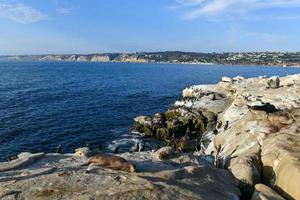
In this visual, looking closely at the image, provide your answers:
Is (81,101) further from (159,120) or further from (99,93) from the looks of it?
(159,120)

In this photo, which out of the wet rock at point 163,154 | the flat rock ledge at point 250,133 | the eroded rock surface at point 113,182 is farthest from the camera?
the wet rock at point 163,154

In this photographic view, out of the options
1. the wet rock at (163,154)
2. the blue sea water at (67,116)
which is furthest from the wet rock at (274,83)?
the wet rock at (163,154)

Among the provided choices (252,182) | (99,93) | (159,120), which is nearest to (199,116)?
(159,120)

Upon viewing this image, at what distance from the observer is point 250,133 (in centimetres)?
2916

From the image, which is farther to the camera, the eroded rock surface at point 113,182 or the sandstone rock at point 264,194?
the sandstone rock at point 264,194

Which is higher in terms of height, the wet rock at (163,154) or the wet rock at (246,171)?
the wet rock at (163,154)

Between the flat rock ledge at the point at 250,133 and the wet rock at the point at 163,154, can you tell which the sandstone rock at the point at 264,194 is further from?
the wet rock at the point at 163,154

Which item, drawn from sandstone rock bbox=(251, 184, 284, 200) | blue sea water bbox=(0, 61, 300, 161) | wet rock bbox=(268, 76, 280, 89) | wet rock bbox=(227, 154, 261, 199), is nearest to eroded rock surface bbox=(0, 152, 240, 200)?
wet rock bbox=(227, 154, 261, 199)

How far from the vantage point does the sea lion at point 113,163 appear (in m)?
18.7

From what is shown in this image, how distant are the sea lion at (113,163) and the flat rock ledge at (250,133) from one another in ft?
20.1

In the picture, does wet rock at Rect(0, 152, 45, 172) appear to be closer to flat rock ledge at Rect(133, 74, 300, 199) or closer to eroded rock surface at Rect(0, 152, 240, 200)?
eroded rock surface at Rect(0, 152, 240, 200)

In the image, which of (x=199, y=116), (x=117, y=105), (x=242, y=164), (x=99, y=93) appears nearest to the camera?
(x=242, y=164)

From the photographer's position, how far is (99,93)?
95.6 metres

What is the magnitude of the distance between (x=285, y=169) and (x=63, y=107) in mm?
55401
